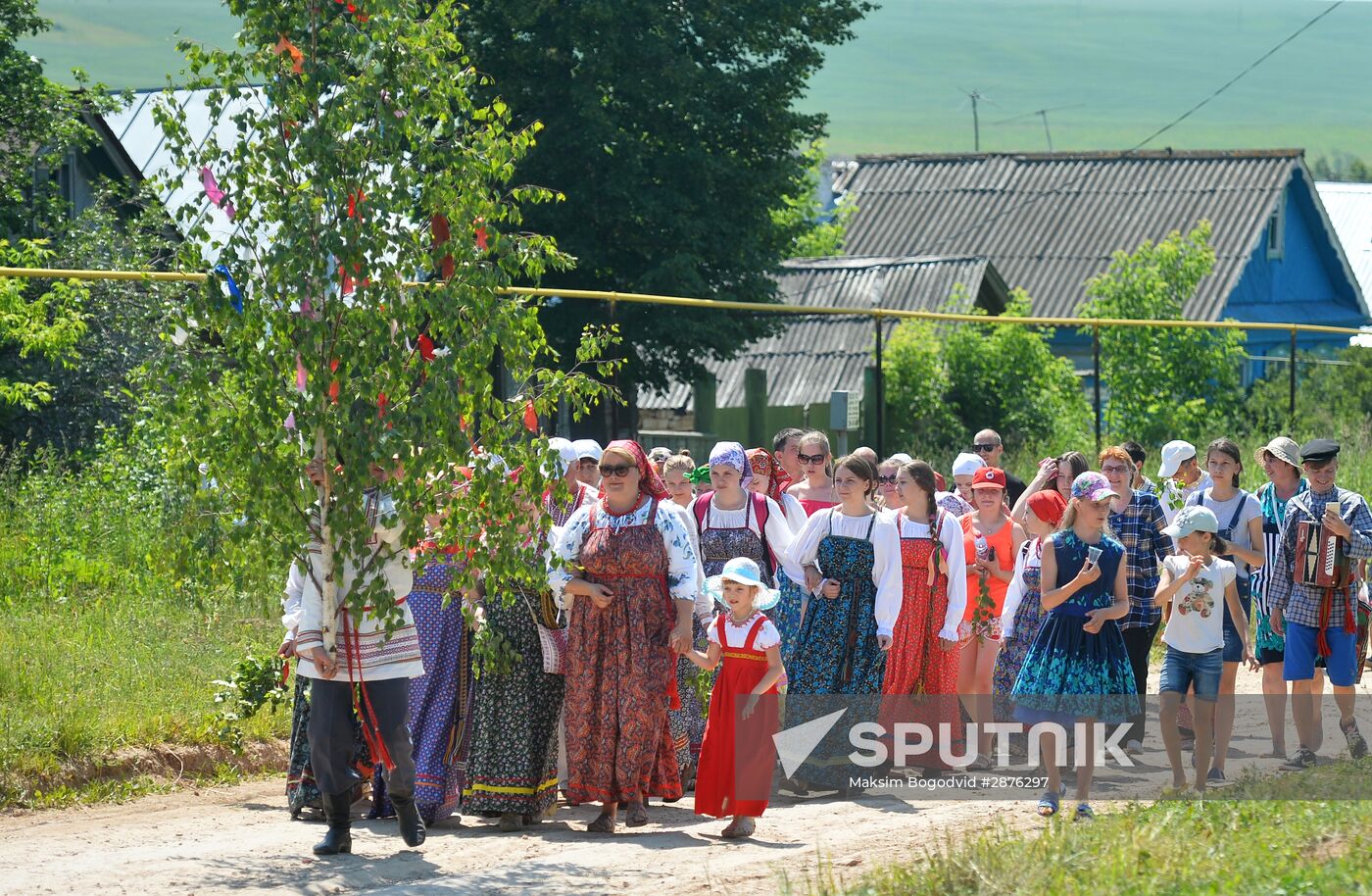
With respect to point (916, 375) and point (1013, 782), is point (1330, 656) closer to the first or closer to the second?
point (1013, 782)

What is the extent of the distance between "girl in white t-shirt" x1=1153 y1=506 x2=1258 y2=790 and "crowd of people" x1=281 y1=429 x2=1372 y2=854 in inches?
0.5

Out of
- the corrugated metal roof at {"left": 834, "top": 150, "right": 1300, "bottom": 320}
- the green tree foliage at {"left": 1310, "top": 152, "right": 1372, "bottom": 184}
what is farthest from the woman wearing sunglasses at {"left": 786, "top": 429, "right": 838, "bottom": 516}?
the green tree foliage at {"left": 1310, "top": 152, "right": 1372, "bottom": 184}

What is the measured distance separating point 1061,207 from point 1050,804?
30.9 meters

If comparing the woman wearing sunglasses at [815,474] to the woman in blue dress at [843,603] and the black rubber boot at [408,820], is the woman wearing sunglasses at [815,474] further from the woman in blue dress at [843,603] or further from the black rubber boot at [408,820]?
the black rubber boot at [408,820]

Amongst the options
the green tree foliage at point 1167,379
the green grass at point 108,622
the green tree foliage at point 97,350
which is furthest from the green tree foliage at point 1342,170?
the green grass at point 108,622

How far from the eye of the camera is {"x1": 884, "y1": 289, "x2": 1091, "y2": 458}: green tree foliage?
22516 mm

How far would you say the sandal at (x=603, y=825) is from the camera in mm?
7785

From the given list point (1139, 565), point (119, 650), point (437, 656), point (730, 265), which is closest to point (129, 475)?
point (119, 650)

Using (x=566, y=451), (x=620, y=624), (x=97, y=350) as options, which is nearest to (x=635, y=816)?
(x=620, y=624)

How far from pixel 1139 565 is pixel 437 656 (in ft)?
13.0

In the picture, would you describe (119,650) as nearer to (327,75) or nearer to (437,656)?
(437,656)

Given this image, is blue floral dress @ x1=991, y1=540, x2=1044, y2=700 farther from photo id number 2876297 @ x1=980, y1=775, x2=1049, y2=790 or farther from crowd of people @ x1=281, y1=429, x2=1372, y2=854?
photo id number 2876297 @ x1=980, y1=775, x2=1049, y2=790

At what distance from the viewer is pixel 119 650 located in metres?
9.65

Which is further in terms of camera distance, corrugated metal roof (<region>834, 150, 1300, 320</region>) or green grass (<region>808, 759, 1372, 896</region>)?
corrugated metal roof (<region>834, 150, 1300, 320</region>)
